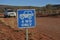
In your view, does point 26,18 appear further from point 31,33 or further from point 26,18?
point 31,33

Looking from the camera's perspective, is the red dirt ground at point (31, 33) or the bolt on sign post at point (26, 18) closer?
the bolt on sign post at point (26, 18)

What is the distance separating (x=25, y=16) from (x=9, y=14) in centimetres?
3438

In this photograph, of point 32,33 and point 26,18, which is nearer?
point 26,18

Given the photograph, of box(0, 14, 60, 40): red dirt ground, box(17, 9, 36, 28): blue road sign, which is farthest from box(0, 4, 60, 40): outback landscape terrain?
box(17, 9, 36, 28): blue road sign

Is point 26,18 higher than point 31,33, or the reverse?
point 26,18

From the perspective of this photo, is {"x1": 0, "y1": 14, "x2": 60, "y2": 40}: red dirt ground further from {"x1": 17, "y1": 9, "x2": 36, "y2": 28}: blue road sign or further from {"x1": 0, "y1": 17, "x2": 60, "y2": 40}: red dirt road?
{"x1": 17, "y1": 9, "x2": 36, "y2": 28}: blue road sign

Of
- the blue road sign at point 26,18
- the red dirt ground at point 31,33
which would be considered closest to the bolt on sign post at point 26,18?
the blue road sign at point 26,18

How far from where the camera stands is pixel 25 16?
6.57 m

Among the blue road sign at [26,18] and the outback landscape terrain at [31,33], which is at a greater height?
the blue road sign at [26,18]

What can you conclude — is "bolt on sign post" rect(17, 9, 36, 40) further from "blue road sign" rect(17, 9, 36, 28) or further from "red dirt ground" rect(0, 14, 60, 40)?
"red dirt ground" rect(0, 14, 60, 40)

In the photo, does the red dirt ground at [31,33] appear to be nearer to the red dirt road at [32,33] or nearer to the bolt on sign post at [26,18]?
A: the red dirt road at [32,33]

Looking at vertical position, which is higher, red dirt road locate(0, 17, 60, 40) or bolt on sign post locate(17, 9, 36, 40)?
bolt on sign post locate(17, 9, 36, 40)

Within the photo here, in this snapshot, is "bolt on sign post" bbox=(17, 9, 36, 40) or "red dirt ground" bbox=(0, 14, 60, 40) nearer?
"bolt on sign post" bbox=(17, 9, 36, 40)

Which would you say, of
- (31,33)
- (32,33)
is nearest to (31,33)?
(31,33)
